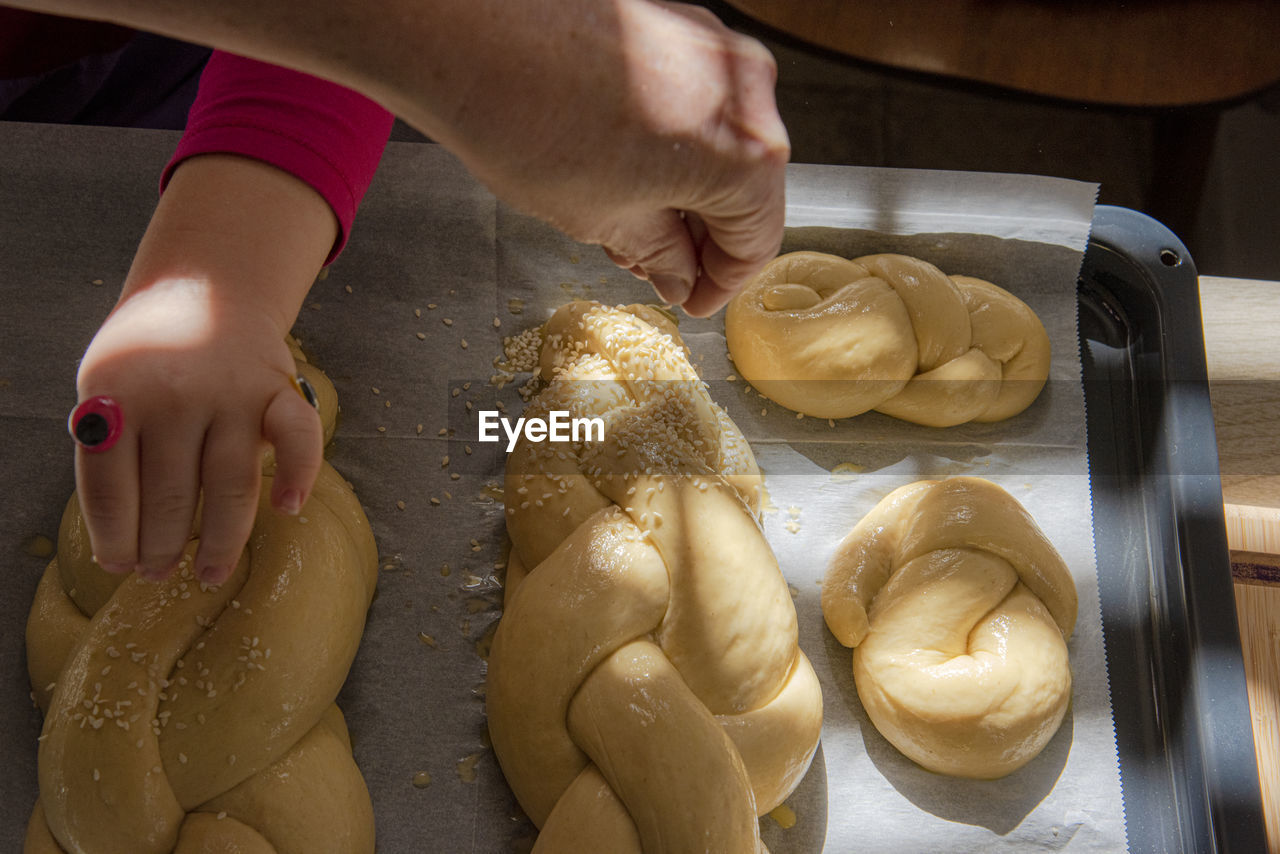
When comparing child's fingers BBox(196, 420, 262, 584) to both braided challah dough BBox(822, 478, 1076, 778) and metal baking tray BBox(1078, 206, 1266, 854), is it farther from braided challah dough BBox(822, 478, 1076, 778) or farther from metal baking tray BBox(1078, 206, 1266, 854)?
metal baking tray BBox(1078, 206, 1266, 854)

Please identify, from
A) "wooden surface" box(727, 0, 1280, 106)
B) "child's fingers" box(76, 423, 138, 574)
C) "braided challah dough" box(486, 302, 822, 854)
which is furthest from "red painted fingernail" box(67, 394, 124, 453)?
"wooden surface" box(727, 0, 1280, 106)

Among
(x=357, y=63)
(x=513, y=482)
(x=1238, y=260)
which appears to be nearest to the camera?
(x=357, y=63)

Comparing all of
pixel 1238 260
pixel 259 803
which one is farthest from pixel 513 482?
pixel 1238 260

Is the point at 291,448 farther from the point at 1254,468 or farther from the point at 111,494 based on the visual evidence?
the point at 1254,468

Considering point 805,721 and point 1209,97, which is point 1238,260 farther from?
point 805,721

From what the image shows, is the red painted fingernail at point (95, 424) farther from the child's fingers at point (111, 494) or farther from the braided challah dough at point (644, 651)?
the braided challah dough at point (644, 651)
